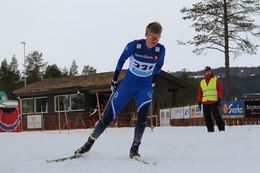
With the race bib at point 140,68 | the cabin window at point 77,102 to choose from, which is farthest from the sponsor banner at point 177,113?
the race bib at point 140,68

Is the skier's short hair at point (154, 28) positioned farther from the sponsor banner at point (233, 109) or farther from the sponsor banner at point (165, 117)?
the sponsor banner at point (165, 117)

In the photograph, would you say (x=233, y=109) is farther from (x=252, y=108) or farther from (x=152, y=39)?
(x=152, y=39)

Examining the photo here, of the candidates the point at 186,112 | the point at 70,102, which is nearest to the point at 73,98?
the point at 70,102

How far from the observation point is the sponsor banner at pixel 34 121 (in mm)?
30630

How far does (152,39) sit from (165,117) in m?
22.4

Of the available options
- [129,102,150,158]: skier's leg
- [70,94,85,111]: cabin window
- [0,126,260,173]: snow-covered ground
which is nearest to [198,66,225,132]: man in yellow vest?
[0,126,260,173]: snow-covered ground

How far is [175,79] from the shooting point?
3400 centimetres

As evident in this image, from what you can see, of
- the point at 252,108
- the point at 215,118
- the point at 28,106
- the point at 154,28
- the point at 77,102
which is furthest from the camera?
the point at 28,106

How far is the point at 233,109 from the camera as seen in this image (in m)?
Result: 22.0

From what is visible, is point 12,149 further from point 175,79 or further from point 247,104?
point 175,79

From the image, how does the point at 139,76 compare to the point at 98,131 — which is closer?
the point at 139,76

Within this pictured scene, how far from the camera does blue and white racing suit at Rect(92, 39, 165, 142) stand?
230 inches

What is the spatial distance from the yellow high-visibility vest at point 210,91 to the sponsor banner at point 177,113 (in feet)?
46.1

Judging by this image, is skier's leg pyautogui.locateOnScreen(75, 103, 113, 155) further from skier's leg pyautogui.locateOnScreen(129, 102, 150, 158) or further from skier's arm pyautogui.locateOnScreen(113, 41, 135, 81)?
skier's arm pyautogui.locateOnScreen(113, 41, 135, 81)
